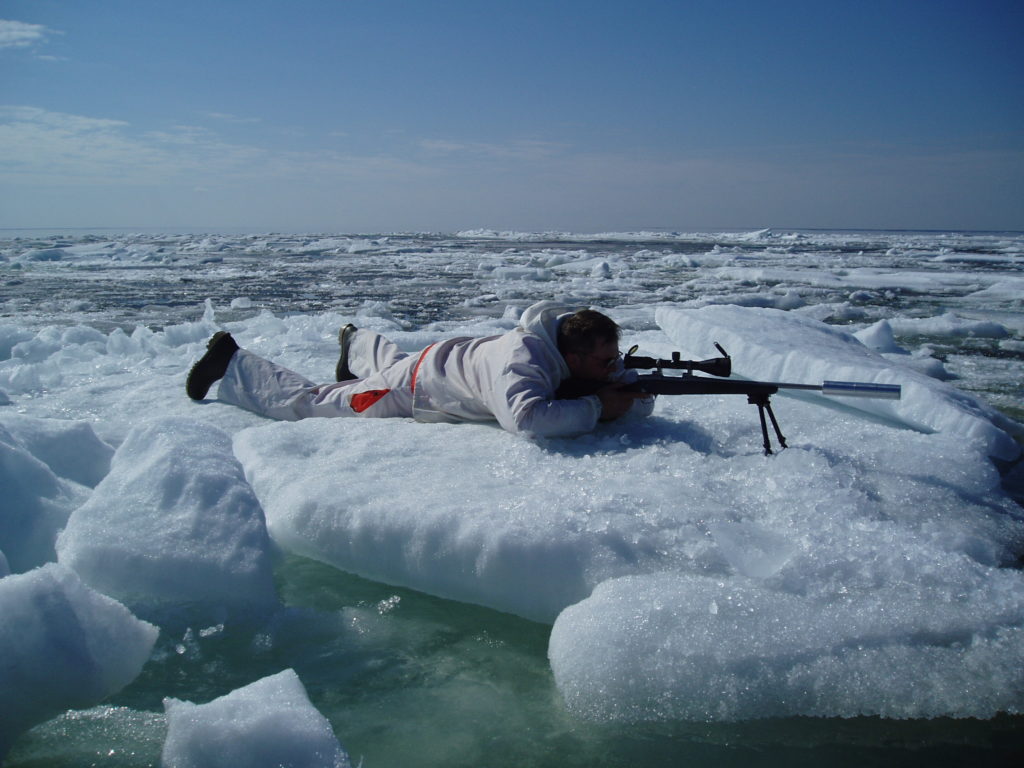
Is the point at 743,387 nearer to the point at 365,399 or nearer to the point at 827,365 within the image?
the point at 827,365

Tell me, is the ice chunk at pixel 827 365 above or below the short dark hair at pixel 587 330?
below

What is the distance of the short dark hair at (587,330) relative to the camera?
8.16ft

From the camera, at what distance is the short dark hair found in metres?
2.49

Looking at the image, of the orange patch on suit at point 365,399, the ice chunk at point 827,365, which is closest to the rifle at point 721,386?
the ice chunk at point 827,365

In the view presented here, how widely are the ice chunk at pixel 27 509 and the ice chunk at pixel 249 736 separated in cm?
106

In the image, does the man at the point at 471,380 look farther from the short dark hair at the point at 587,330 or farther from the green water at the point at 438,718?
the green water at the point at 438,718

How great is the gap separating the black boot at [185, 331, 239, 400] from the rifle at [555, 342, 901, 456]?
80.3 inches

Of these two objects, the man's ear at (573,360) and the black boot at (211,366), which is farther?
the black boot at (211,366)

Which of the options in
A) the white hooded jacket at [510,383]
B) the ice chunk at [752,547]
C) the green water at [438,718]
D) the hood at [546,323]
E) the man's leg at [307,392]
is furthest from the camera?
the man's leg at [307,392]

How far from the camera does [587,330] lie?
→ 250 cm

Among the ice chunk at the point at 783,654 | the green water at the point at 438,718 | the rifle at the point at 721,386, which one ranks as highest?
the rifle at the point at 721,386

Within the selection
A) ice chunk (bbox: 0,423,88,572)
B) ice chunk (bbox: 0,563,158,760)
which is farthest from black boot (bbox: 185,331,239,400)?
ice chunk (bbox: 0,563,158,760)

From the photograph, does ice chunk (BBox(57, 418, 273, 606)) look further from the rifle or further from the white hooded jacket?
the rifle

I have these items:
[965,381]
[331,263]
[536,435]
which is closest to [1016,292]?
[965,381]
